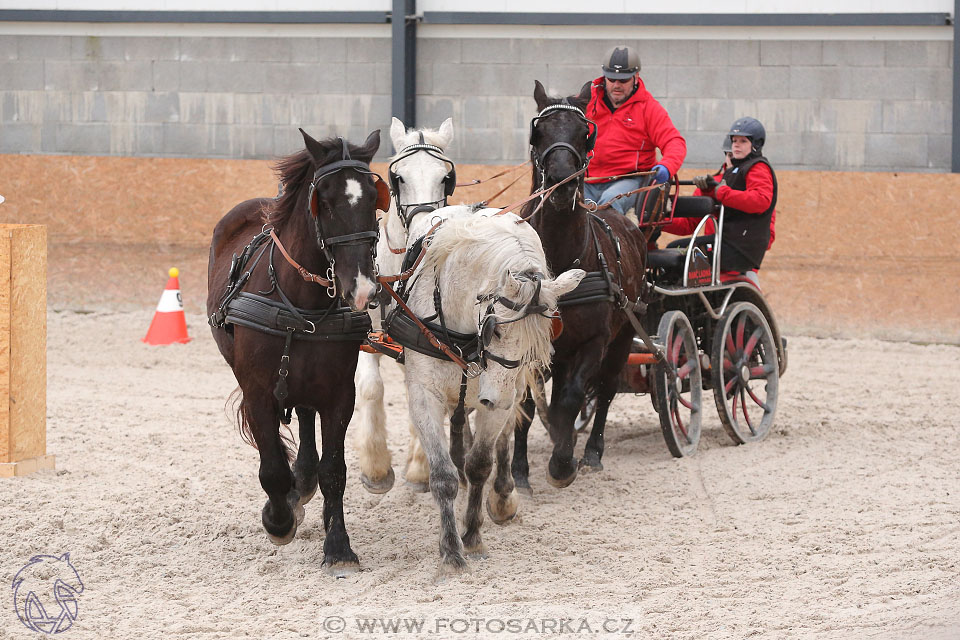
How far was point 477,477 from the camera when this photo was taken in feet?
14.3

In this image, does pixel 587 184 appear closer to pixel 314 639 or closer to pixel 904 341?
pixel 314 639

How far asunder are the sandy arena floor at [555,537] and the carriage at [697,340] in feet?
0.76

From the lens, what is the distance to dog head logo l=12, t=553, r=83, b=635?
11.7ft

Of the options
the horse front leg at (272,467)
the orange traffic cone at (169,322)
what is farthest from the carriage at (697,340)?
the orange traffic cone at (169,322)

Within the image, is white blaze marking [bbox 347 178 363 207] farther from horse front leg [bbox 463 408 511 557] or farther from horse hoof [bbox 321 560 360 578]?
horse hoof [bbox 321 560 360 578]

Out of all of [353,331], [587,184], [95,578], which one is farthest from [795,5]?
[95,578]

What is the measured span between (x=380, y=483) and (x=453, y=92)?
6226mm

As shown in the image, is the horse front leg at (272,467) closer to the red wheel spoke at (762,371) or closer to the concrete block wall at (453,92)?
the red wheel spoke at (762,371)

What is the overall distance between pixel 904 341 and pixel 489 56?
15.1 ft

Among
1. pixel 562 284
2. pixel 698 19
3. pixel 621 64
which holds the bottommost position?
pixel 562 284

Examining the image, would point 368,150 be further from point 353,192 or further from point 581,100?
point 581,100

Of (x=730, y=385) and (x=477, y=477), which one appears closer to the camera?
(x=477, y=477)

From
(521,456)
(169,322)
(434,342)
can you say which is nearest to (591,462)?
(521,456)

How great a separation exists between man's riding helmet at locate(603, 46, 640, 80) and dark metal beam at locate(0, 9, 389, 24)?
4.97 m
